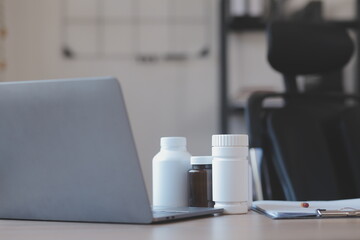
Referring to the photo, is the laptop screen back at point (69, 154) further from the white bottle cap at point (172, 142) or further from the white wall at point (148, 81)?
the white wall at point (148, 81)

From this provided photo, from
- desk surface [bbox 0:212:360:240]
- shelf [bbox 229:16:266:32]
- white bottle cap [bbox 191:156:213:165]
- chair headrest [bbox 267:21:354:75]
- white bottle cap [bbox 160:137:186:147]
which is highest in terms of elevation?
shelf [bbox 229:16:266:32]

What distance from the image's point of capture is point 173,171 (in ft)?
3.46

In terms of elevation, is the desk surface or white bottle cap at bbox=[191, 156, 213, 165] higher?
white bottle cap at bbox=[191, 156, 213, 165]

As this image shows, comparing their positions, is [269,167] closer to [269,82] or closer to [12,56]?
[269,82]

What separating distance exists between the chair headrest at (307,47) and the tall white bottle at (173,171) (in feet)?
2.57

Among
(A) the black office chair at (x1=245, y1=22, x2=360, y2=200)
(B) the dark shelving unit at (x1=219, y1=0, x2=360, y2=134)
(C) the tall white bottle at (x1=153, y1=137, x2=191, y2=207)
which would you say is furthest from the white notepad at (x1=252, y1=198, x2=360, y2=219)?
(B) the dark shelving unit at (x1=219, y1=0, x2=360, y2=134)

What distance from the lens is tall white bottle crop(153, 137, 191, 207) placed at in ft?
3.46

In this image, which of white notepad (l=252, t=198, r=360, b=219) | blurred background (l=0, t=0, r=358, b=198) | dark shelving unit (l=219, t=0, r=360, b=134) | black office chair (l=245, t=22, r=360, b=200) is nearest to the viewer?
white notepad (l=252, t=198, r=360, b=219)

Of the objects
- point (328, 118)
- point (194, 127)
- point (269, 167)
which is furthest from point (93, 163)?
point (194, 127)

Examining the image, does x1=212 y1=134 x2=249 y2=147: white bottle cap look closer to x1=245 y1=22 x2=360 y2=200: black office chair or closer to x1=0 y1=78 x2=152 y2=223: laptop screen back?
x1=0 y1=78 x2=152 y2=223: laptop screen back

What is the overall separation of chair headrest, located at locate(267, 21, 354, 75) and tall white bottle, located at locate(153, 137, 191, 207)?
30.9 inches

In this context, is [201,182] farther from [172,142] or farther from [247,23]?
[247,23]

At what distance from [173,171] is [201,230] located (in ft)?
0.86

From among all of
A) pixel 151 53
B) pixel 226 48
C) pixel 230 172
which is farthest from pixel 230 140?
pixel 151 53
